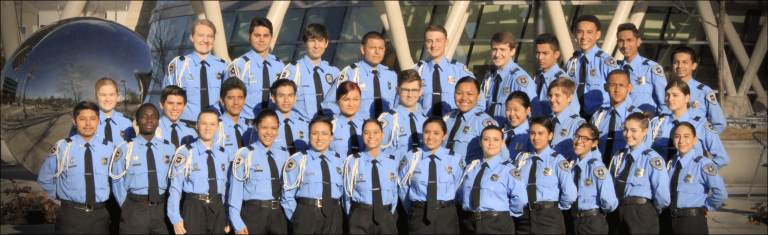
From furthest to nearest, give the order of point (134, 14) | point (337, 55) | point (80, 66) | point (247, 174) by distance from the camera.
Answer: point (134, 14)
point (337, 55)
point (80, 66)
point (247, 174)

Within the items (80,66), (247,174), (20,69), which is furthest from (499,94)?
(20,69)

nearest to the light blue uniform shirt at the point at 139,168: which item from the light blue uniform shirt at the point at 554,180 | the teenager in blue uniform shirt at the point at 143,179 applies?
the teenager in blue uniform shirt at the point at 143,179

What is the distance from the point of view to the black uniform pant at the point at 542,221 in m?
5.49

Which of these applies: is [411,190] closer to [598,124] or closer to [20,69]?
[598,124]

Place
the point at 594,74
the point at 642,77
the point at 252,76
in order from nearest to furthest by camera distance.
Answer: the point at 252,76, the point at 642,77, the point at 594,74

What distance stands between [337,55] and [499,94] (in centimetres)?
1387

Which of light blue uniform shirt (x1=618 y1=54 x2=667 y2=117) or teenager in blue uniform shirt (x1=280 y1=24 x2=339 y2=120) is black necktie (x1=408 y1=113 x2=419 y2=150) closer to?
teenager in blue uniform shirt (x1=280 y1=24 x2=339 y2=120)

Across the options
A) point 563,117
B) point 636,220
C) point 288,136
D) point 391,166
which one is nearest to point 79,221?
point 288,136

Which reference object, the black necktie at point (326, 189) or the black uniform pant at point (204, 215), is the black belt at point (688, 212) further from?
the black uniform pant at point (204, 215)

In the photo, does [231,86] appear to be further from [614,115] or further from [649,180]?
[649,180]

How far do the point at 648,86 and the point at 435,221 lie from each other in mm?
3097

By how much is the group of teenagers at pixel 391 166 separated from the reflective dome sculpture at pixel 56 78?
9.04 ft

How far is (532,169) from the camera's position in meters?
5.65

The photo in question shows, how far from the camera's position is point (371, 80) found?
22.3 feet
